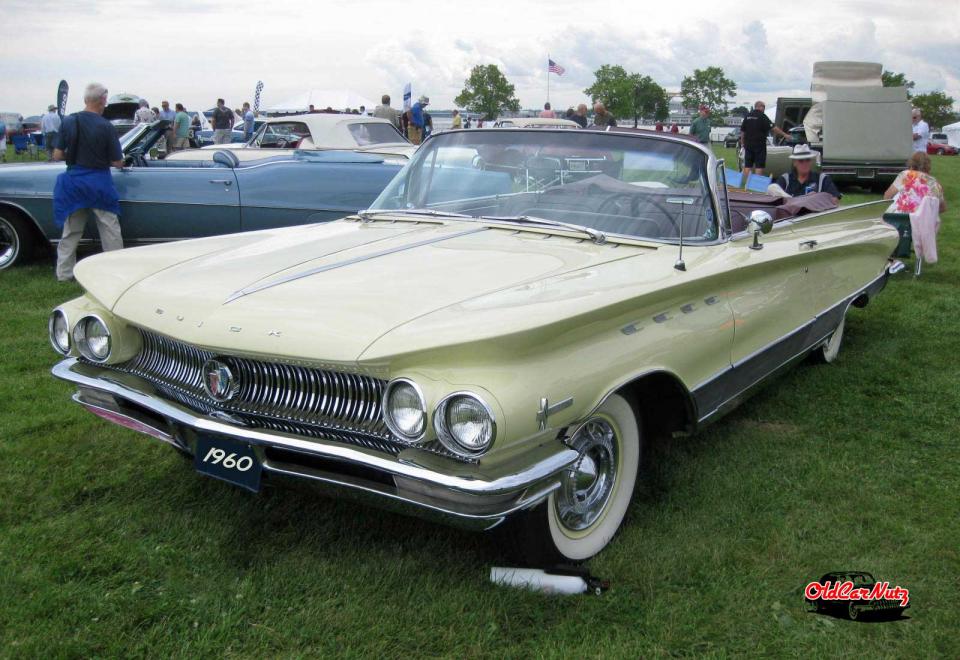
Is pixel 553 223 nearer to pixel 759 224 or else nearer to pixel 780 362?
pixel 759 224

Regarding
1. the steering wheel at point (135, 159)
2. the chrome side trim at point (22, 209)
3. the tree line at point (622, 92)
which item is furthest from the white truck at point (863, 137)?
the tree line at point (622, 92)

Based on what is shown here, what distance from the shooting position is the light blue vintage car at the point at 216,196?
696 cm

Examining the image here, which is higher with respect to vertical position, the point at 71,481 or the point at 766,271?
the point at 766,271

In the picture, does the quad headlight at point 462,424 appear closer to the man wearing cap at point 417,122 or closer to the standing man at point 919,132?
the man wearing cap at point 417,122

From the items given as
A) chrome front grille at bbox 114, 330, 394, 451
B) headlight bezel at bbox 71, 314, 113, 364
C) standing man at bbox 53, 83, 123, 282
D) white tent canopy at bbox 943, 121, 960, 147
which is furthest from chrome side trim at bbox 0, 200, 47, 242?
white tent canopy at bbox 943, 121, 960, 147

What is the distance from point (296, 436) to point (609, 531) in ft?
3.74

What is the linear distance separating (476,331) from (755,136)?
12.5 metres

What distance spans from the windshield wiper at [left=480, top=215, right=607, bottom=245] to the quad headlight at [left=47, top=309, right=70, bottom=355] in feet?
5.69

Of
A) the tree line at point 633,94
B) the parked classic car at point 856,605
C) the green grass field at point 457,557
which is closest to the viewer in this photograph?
the green grass field at point 457,557

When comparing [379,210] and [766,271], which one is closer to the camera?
[766,271]

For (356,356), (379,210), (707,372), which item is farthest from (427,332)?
(379,210)

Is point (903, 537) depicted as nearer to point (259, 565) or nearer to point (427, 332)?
point (427, 332)

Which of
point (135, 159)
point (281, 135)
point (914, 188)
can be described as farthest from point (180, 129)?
point (914, 188)

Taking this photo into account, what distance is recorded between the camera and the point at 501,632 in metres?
2.46
